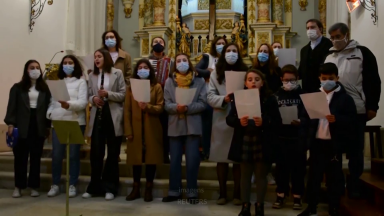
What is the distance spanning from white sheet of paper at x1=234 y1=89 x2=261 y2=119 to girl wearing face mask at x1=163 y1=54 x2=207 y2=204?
28.8 inches

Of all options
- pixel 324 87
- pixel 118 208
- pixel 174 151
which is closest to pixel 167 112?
pixel 174 151

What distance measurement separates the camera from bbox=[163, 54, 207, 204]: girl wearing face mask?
3.73 m

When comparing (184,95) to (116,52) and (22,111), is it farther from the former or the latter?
(22,111)

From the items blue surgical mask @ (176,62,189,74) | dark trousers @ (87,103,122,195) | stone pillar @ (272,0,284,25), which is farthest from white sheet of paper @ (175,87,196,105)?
stone pillar @ (272,0,284,25)

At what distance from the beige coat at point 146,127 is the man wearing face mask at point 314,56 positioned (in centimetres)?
146

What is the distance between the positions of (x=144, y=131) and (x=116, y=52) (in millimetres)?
→ 1127

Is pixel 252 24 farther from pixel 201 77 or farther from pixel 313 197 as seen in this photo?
pixel 313 197

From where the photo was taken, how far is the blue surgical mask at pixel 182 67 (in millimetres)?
3805

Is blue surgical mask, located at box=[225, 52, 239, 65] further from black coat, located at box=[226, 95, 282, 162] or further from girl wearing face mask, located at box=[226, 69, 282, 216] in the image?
black coat, located at box=[226, 95, 282, 162]

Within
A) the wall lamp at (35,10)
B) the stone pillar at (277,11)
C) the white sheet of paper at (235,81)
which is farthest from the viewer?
the stone pillar at (277,11)

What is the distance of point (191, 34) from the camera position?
958cm

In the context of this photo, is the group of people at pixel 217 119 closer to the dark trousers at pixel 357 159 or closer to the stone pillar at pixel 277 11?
the dark trousers at pixel 357 159

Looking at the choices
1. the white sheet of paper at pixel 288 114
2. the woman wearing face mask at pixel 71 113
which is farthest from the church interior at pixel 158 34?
the white sheet of paper at pixel 288 114

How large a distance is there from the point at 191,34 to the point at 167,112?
19.5 feet
